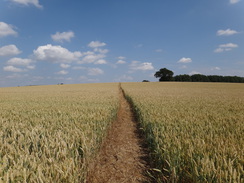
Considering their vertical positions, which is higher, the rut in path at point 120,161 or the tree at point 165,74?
the tree at point 165,74

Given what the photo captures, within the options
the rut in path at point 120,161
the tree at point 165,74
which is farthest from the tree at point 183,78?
the rut in path at point 120,161

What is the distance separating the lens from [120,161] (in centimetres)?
333

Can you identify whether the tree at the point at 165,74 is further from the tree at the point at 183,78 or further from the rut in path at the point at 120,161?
the rut in path at the point at 120,161

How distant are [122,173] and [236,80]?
110 meters

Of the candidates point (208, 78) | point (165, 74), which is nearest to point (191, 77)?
point (208, 78)

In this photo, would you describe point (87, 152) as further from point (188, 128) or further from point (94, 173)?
point (188, 128)

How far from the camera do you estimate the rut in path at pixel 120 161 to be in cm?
273

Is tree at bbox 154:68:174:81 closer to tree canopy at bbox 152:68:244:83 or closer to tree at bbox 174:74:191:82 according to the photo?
tree canopy at bbox 152:68:244:83

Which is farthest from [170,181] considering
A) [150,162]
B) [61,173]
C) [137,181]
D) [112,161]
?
[61,173]

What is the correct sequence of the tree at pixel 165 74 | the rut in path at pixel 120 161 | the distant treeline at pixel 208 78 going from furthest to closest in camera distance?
the tree at pixel 165 74, the distant treeline at pixel 208 78, the rut in path at pixel 120 161

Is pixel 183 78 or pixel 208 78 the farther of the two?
pixel 183 78

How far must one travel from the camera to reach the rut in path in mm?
2734

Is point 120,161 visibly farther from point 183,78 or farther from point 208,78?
point 208,78

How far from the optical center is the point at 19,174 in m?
1.61
